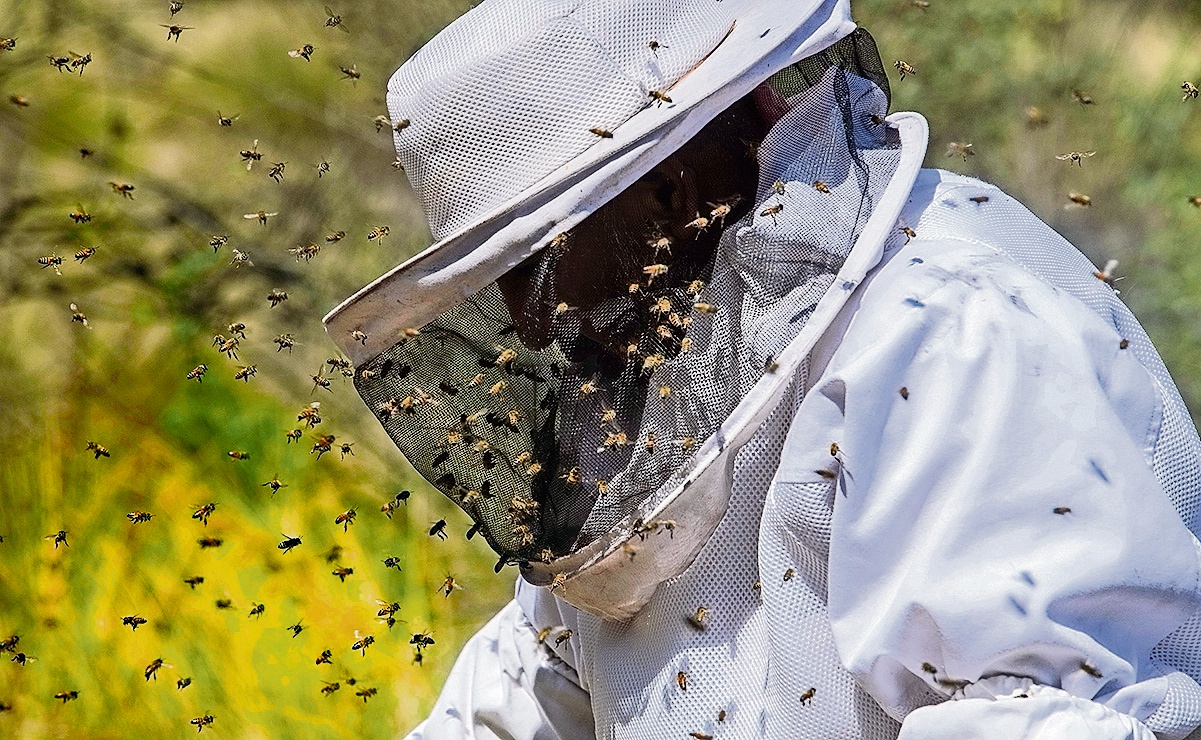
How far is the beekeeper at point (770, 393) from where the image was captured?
1479mm

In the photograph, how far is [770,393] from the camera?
1.69 m

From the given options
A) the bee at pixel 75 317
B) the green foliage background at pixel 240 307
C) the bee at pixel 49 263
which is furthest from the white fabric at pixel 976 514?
the bee at pixel 75 317

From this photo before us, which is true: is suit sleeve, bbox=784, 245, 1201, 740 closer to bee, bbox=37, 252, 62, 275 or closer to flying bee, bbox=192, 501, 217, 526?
flying bee, bbox=192, 501, 217, 526

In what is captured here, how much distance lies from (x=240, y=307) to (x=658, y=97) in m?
3.64

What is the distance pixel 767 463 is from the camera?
1826 mm

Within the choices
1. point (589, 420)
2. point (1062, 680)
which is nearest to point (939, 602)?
point (1062, 680)

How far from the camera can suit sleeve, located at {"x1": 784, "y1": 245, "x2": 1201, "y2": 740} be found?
4.75 feet

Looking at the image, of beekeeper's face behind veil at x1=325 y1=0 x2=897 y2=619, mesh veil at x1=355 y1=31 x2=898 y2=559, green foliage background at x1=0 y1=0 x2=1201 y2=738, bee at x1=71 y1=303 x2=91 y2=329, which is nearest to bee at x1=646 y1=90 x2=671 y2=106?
beekeeper's face behind veil at x1=325 y1=0 x2=897 y2=619

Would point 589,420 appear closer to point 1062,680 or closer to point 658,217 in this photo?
point 658,217

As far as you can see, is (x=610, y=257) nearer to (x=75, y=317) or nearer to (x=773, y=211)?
(x=773, y=211)

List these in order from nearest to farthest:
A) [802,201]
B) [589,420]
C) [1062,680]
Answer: [1062,680], [802,201], [589,420]

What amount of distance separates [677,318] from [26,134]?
414cm

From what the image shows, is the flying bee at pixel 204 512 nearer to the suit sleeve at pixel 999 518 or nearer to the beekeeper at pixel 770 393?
the beekeeper at pixel 770 393

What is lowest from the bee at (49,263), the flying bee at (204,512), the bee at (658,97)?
the flying bee at (204,512)
